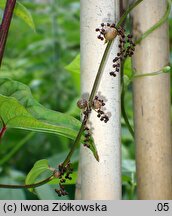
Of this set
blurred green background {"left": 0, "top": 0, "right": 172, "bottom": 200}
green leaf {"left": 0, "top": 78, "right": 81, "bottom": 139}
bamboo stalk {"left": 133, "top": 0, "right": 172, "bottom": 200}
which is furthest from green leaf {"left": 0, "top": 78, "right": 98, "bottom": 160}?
blurred green background {"left": 0, "top": 0, "right": 172, "bottom": 200}

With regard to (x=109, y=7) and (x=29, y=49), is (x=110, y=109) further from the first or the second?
(x=29, y=49)

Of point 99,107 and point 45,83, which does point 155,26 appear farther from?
point 45,83

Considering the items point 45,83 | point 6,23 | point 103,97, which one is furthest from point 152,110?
point 45,83

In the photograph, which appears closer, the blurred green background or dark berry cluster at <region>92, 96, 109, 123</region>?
dark berry cluster at <region>92, 96, 109, 123</region>

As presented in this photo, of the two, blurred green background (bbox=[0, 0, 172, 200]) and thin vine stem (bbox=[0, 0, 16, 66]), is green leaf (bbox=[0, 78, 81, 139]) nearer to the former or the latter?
thin vine stem (bbox=[0, 0, 16, 66])

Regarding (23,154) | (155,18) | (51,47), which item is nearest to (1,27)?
(155,18)

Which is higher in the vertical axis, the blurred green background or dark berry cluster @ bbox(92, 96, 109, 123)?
the blurred green background

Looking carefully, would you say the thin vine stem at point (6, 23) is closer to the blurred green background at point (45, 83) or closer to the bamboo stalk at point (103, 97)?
the bamboo stalk at point (103, 97)
